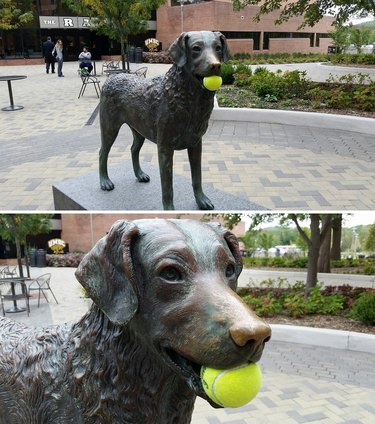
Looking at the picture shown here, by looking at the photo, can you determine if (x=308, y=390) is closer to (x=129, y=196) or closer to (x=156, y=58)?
(x=129, y=196)

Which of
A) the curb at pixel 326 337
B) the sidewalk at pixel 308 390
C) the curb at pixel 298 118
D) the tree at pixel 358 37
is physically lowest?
the curb at pixel 326 337

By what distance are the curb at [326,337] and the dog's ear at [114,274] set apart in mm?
6603

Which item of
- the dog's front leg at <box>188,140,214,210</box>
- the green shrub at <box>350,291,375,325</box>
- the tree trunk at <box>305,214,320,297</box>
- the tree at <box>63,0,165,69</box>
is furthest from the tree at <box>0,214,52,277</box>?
the tree at <box>63,0,165,69</box>

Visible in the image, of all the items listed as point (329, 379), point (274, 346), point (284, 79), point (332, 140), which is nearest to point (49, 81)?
point (284, 79)

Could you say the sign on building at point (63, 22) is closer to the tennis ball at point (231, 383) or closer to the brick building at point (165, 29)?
the brick building at point (165, 29)

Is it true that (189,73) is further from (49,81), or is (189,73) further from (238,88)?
(49,81)

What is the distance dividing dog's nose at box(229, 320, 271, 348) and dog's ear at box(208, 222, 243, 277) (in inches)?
14.9

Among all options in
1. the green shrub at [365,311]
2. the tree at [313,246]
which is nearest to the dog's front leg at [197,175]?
the green shrub at [365,311]

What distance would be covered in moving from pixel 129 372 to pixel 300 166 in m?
7.10

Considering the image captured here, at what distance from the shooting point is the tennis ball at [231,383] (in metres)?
1.28

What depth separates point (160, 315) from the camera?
4.61 ft

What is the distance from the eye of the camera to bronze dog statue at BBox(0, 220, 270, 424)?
1306 millimetres

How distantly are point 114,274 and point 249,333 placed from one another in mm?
512

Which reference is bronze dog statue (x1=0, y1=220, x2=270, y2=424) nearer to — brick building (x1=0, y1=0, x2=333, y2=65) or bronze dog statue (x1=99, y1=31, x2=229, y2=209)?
bronze dog statue (x1=99, y1=31, x2=229, y2=209)
